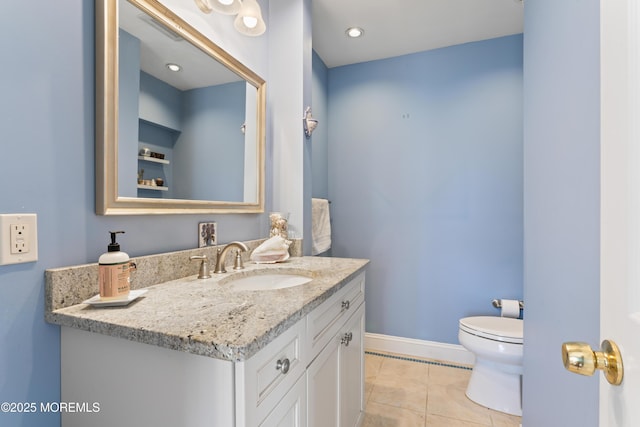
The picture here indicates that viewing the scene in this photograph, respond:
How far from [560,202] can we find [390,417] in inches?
57.0

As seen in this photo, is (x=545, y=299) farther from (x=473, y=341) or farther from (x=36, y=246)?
(x=36, y=246)

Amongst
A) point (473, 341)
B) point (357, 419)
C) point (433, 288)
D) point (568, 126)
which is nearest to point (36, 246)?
point (568, 126)

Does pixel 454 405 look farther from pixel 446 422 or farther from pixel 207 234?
pixel 207 234

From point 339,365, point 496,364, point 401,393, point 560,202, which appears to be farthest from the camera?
point 401,393

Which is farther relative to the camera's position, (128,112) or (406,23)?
(406,23)

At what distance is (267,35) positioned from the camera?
1713mm

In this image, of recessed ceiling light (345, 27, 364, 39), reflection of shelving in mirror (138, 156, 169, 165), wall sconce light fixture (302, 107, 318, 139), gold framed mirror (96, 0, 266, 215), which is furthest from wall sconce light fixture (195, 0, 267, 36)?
recessed ceiling light (345, 27, 364, 39)

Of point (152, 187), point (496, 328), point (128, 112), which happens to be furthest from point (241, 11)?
point (496, 328)

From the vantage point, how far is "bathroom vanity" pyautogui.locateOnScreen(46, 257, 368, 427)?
1.87 ft

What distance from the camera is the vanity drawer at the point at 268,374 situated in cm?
56

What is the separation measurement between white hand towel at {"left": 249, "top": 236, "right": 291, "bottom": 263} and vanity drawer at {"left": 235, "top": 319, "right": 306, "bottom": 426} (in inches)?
25.5

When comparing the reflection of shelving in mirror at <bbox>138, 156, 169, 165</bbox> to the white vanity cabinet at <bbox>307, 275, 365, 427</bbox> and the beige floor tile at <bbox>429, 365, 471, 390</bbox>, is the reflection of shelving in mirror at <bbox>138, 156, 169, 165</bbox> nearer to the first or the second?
the white vanity cabinet at <bbox>307, 275, 365, 427</bbox>

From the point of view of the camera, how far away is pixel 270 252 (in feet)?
4.72
